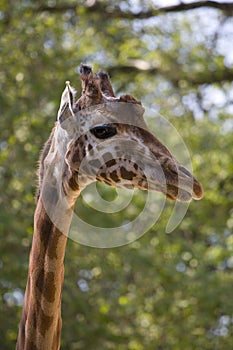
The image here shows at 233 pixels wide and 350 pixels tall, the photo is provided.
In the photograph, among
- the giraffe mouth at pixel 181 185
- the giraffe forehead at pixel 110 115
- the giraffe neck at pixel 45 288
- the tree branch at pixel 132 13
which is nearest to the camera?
the giraffe mouth at pixel 181 185

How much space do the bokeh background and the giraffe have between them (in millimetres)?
3150

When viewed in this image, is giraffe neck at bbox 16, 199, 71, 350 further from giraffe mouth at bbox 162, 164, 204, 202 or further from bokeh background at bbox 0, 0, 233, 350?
bokeh background at bbox 0, 0, 233, 350

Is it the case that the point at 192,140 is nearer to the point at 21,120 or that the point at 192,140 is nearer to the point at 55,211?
the point at 21,120

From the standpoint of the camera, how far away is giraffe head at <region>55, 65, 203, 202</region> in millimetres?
3578

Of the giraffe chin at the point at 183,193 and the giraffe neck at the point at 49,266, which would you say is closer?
the giraffe chin at the point at 183,193

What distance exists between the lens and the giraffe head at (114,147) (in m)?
3.58

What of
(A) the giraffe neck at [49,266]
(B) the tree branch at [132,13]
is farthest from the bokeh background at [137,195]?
(A) the giraffe neck at [49,266]

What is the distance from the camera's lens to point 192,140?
980 centimetres

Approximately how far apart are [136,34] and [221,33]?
1.06m

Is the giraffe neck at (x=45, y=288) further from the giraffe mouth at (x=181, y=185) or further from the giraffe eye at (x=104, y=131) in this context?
the giraffe mouth at (x=181, y=185)

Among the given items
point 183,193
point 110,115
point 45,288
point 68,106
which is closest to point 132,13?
point 68,106

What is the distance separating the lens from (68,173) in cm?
399

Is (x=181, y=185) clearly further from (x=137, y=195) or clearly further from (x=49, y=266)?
(x=137, y=195)

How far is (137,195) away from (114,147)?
5201 millimetres
